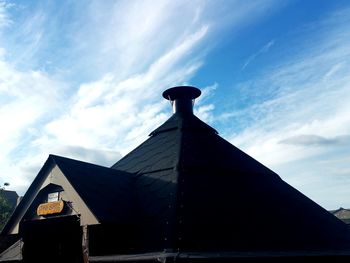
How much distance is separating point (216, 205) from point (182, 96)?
8.08 m

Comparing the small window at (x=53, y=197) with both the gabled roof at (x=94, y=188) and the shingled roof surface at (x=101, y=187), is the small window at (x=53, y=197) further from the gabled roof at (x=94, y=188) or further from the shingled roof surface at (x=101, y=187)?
the shingled roof surface at (x=101, y=187)

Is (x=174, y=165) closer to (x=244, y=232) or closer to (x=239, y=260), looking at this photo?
(x=244, y=232)

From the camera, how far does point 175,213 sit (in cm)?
1070

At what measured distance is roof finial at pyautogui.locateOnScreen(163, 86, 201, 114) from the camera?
17844 millimetres

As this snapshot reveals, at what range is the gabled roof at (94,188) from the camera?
10.7m

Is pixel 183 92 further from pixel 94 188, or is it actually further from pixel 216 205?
pixel 94 188

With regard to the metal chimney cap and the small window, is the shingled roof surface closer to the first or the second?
the small window

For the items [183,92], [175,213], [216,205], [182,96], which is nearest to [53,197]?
[175,213]

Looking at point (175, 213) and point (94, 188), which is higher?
point (94, 188)

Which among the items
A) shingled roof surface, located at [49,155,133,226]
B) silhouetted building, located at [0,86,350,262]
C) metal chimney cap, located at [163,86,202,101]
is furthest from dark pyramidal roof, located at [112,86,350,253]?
metal chimney cap, located at [163,86,202,101]

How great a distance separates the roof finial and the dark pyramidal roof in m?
2.93

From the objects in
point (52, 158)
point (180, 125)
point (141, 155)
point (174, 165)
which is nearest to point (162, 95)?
point (180, 125)

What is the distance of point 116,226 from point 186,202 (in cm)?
226

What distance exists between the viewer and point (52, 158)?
1208 centimetres
